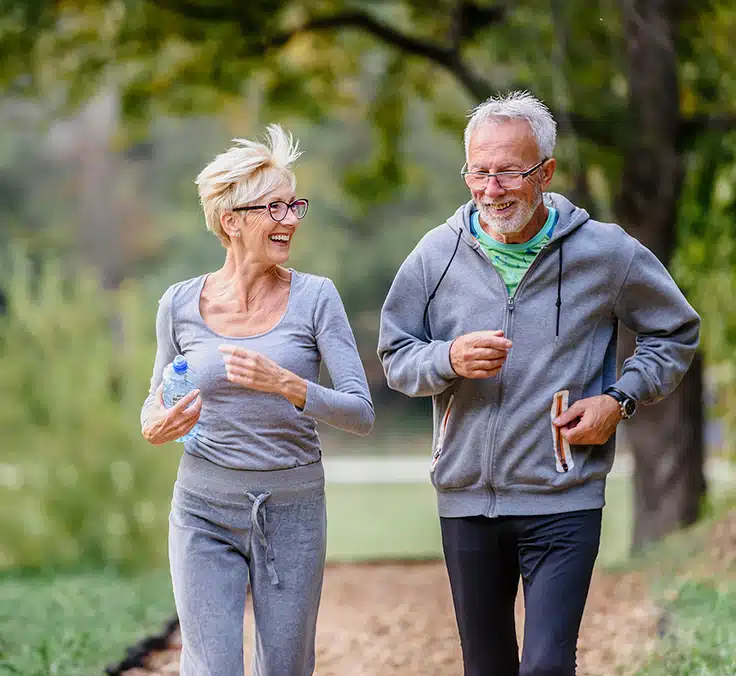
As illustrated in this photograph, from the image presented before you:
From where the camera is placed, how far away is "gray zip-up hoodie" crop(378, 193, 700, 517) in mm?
3436

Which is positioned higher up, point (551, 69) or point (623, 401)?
point (551, 69)

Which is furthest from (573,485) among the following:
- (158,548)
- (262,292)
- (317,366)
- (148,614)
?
(158,548)

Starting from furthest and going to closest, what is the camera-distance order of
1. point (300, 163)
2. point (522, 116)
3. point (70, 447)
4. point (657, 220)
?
point (70, 447) → point (657, 220) → point (300, 163) → point (522, 116)

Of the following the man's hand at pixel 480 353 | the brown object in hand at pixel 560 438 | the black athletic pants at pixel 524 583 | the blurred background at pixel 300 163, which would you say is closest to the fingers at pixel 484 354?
the man's hand at pixel 480 353

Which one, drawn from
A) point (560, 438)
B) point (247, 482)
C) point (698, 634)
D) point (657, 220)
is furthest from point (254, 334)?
point (657, 220)

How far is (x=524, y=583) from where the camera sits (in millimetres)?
3486

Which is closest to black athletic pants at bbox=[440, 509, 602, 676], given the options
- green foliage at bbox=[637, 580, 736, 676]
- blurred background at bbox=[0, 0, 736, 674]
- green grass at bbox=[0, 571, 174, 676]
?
green foliage at bbox=[637, 580, 736, 676]

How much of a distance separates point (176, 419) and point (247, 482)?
271 mm

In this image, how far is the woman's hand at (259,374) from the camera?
319cm

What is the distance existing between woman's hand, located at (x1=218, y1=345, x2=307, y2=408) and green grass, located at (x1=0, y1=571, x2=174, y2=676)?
90.4 inches

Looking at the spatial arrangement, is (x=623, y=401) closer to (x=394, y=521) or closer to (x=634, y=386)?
(x=634, y=386)

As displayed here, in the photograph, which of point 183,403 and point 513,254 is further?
point 513,254

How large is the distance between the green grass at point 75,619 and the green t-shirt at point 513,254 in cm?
260

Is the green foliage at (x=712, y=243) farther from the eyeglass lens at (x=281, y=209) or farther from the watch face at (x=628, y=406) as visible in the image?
the eyeglass lens at (x=281, y=209)
